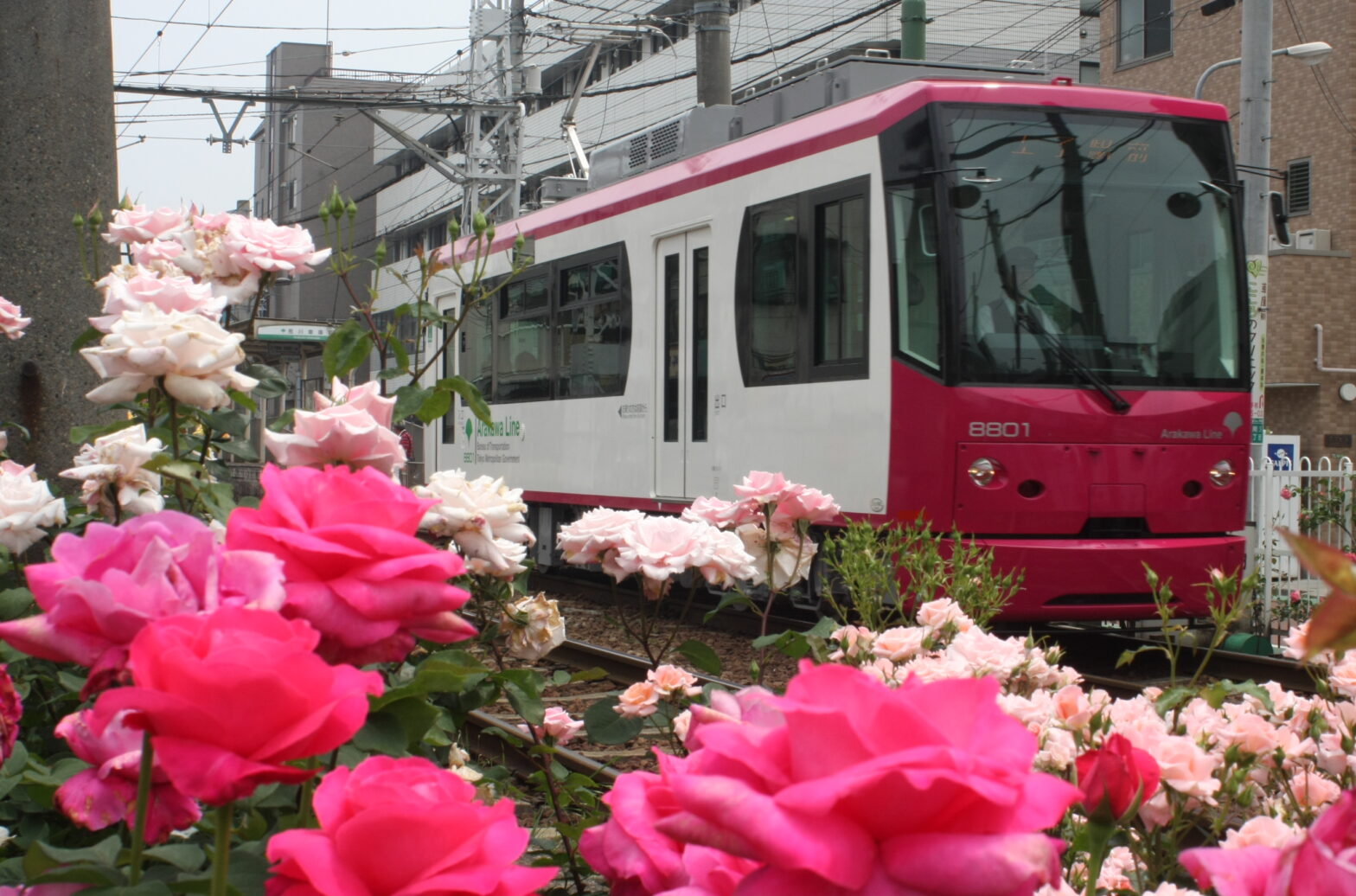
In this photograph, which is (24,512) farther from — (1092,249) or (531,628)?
(1092,249)

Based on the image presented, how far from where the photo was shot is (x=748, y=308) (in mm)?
9766

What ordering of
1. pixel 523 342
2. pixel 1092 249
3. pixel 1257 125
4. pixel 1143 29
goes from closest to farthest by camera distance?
pixel 1092 249, pixel 1257 125, pixel 523 342, pixel 1143 29

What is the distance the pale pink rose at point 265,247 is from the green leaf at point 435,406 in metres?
0.33

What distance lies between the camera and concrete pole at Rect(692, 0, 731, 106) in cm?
1659

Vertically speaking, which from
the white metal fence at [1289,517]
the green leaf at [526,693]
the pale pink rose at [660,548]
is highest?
the pale pink rose at [660,548]

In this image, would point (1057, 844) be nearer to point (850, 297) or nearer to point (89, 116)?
point (89, 116)

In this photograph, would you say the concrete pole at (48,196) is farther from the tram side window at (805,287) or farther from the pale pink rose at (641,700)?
the tram side window at (805,287)

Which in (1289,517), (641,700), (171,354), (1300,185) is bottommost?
(1289,517)

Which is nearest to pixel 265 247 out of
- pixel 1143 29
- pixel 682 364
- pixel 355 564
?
pixel 355 564

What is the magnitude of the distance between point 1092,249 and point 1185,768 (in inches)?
296

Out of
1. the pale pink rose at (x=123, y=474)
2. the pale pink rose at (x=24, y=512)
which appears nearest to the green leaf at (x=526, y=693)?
the pale pink rose at (x=123, y=474)

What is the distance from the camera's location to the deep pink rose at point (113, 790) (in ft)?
4.13

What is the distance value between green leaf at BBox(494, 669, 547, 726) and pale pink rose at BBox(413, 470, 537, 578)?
471 millimetres

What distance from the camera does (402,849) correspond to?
0.85 m
